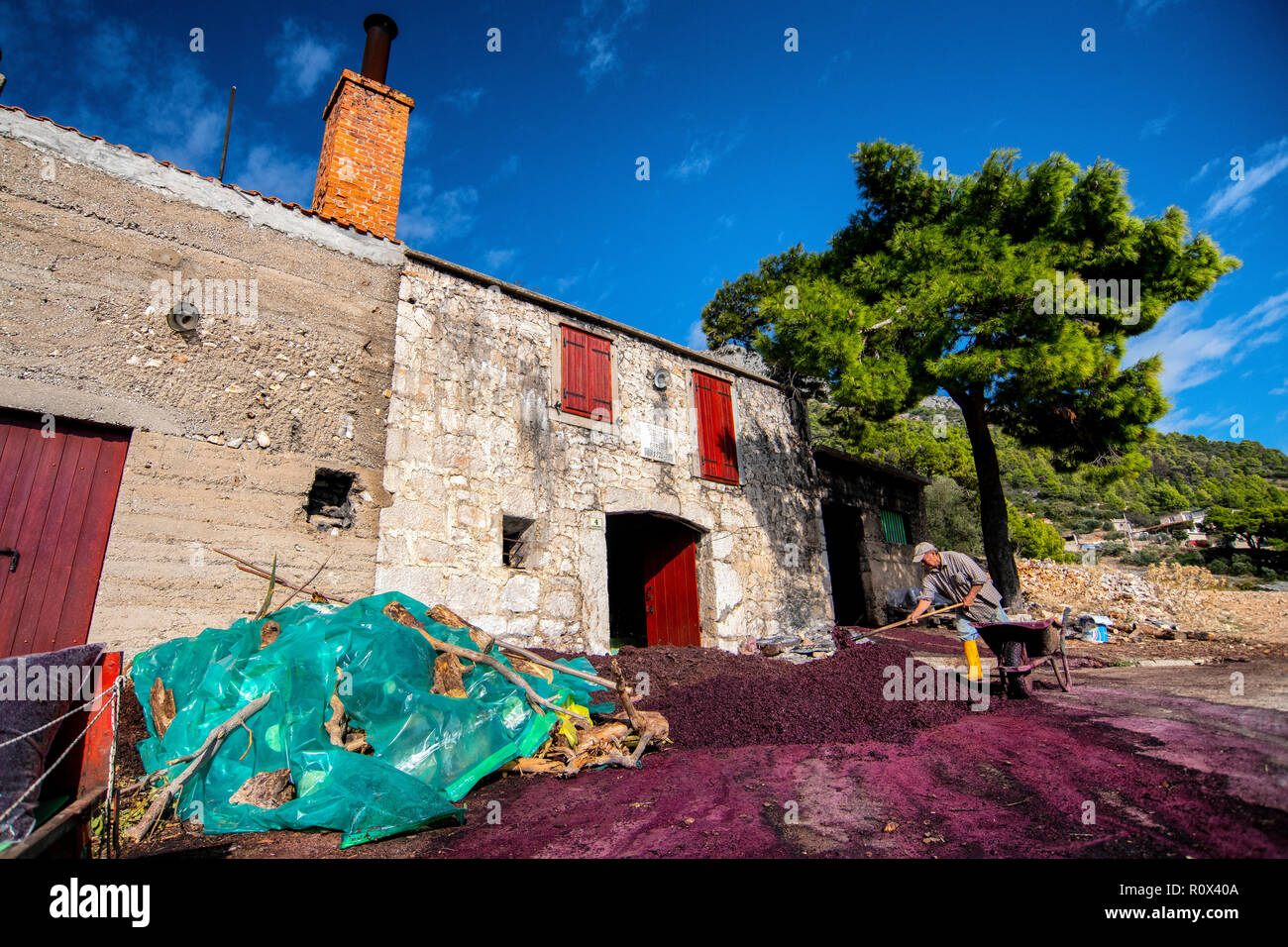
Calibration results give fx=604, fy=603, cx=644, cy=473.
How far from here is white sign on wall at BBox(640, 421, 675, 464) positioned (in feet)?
28.9

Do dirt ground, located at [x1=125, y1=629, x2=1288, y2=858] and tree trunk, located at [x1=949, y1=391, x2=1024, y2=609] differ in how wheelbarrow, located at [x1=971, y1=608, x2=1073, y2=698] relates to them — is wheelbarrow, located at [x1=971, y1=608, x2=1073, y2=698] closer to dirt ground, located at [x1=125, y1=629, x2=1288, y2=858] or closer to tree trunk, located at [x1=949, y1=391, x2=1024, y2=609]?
dirt ground, located at [x1=125, y1=629, x2=1288, y2=858]

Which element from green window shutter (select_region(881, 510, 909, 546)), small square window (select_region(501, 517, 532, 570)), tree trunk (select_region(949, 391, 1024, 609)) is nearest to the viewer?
small square window (select_region(501, 517, 532, 570))

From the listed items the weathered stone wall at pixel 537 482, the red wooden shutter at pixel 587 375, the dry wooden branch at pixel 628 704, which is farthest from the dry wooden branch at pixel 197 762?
the red wooden shutter at pixel 587 375

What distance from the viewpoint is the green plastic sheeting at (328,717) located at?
313 centimetres

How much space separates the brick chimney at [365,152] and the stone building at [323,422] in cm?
3

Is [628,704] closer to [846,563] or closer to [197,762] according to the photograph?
[197,762]

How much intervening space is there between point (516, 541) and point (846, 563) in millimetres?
8589

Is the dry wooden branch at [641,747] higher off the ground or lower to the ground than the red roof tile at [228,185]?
lower

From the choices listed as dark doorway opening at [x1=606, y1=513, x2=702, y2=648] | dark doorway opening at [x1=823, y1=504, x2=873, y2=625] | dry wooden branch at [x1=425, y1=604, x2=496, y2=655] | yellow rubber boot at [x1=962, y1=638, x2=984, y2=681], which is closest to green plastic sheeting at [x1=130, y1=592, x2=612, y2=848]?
dry wooden branch at [x1=425, y1=604, x2=496, y2=655]

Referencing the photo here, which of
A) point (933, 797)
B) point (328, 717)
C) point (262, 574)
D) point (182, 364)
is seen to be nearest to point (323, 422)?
point (182, 364)

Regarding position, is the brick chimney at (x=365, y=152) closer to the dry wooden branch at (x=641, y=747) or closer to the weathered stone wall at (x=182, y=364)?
the weathered stone wall at (x=182, y=364)

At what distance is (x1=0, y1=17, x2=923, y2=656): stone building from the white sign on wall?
33 mm

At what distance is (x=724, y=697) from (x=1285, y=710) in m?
3.69
